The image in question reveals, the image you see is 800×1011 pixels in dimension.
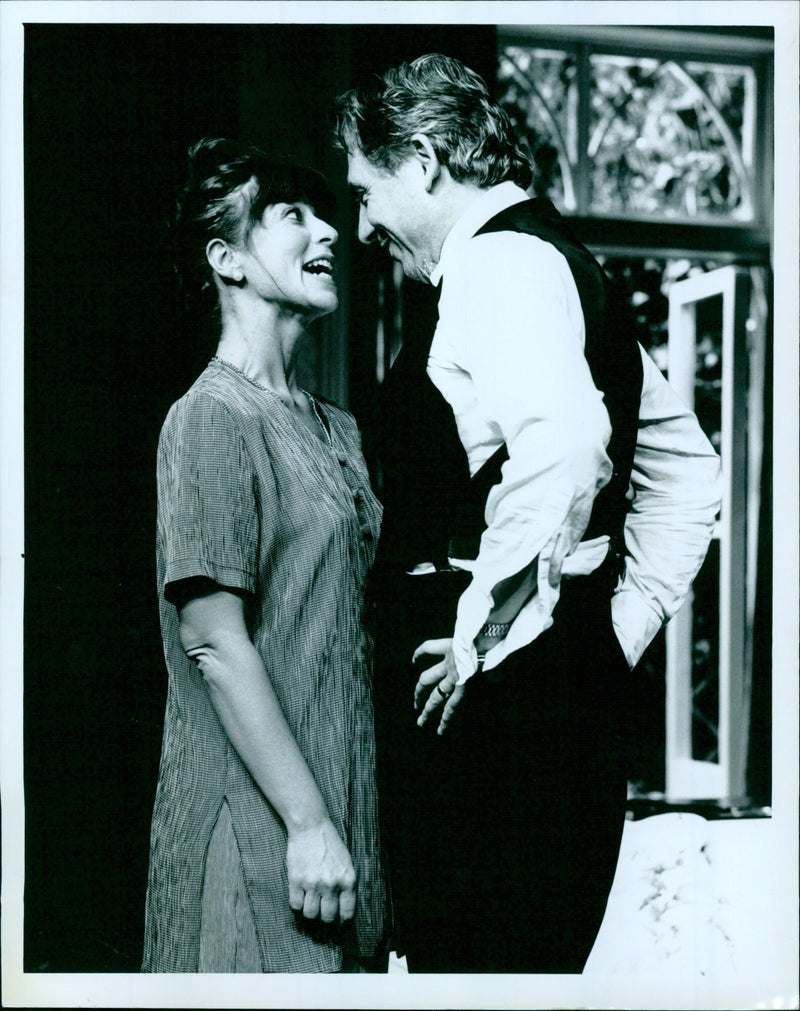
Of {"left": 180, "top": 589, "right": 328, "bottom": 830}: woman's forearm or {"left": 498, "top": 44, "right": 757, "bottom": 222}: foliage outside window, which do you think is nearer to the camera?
{"left": 180, "top": 589, "right": 328, "bottom": 830}: woman's forearm

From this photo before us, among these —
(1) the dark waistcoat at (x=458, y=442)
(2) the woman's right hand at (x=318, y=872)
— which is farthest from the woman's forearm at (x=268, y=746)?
(1) the dark waistcoat at (x=458, y=442)

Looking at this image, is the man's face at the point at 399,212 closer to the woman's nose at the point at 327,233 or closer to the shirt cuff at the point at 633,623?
the woman's nose at the point at 327,233

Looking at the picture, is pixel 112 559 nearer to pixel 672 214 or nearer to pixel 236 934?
pixel 236 934

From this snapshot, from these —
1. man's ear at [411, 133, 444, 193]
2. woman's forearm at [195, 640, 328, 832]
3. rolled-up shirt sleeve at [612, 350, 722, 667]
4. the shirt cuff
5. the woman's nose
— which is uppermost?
man's ear at [411, 133, 444, 193]

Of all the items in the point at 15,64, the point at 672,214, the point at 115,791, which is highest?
the point at 15,64

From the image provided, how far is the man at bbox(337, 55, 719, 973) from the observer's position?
73.9 inches

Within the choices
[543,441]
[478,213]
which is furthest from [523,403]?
[478,213]

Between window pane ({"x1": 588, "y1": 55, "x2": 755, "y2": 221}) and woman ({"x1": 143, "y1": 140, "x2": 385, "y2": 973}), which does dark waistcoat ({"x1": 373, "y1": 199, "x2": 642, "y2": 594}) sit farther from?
window pane ({"x1": 588, "y1": 55, "x2": 755, "y2": 221})

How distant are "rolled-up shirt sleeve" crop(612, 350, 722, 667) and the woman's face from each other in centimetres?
67

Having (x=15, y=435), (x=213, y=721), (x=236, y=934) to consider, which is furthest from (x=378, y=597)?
(x=15, y=435)

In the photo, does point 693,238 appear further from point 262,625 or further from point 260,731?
point 260,731

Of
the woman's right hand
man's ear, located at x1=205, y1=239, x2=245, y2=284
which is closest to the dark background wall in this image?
man's ear, located at x1=205, y1=239, x2=245, y2=284

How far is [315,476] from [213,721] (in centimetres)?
50

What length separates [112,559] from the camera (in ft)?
6.78
